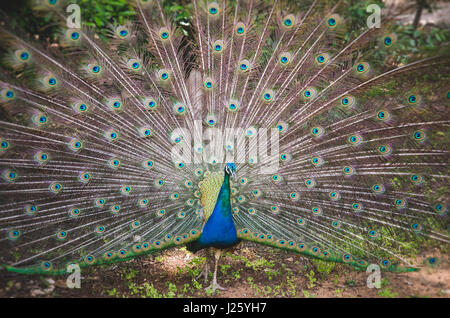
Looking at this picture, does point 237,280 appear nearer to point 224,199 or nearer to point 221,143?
point 224,199

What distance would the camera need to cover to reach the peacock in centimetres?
339

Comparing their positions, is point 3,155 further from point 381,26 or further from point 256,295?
point 381,26

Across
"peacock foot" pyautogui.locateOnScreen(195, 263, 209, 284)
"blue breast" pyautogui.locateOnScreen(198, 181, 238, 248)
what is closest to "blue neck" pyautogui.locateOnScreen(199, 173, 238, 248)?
"blue breast" pyautogui.locateOnScreen(198, 181, 238, 248)

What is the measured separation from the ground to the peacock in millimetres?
248

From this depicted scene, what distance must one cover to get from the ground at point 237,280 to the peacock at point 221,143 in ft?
0.81

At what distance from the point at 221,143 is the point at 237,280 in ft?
4.72

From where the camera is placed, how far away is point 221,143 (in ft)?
12.6

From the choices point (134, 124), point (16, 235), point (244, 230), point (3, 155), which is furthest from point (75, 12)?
point (244, 230)

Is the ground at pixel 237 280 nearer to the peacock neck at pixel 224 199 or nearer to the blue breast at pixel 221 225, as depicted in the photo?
the blue breast at pixel 221 225

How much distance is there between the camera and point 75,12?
320 cm

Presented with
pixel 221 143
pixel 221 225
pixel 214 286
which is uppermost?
pixel 221 143

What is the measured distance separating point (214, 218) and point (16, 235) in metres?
1.74

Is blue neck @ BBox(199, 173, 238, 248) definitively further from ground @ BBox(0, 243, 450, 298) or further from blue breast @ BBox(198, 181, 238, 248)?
ground @ BBox(0, 243, 450, 298)

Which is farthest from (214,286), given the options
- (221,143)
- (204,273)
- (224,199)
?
(221,143)
